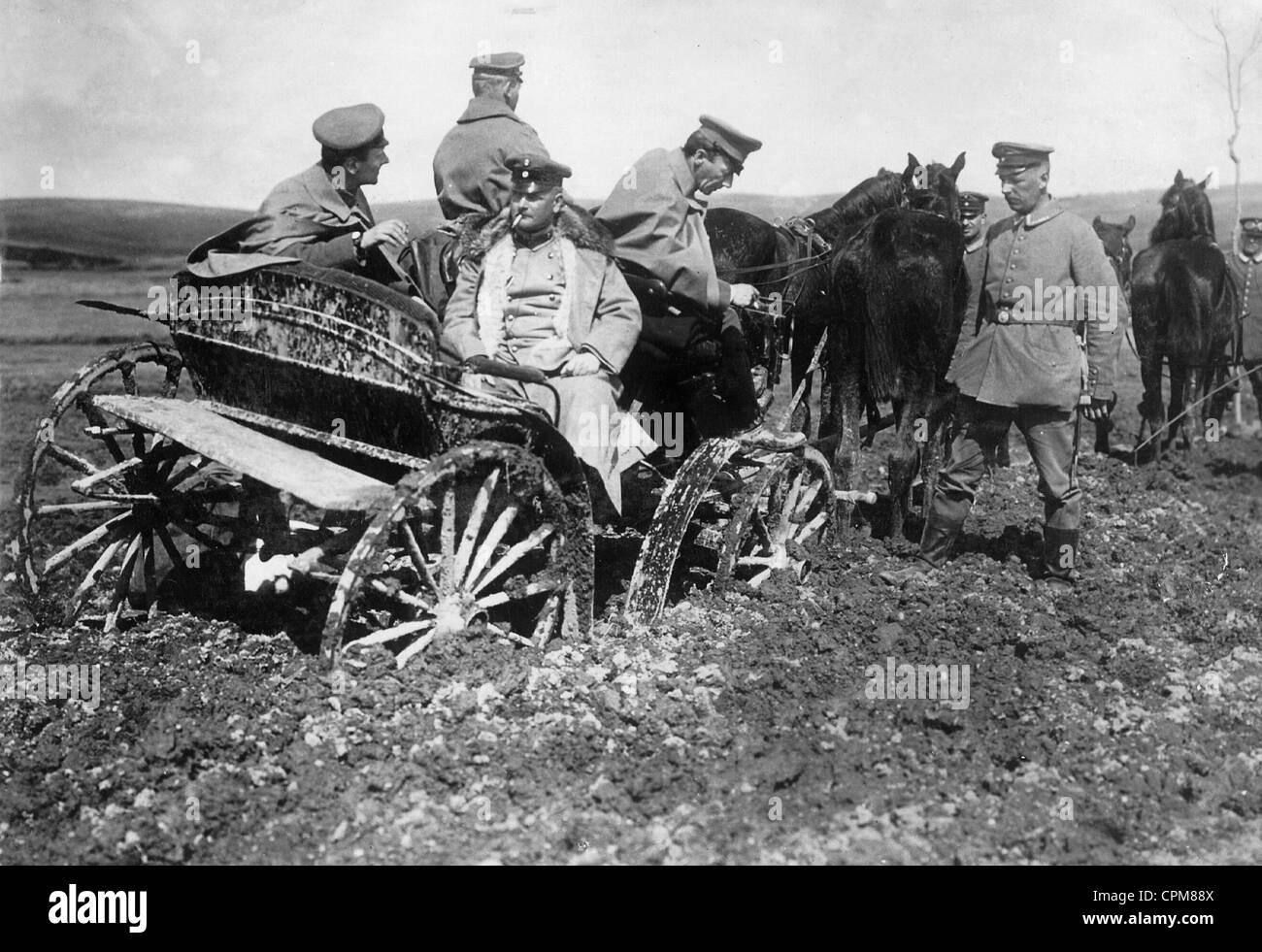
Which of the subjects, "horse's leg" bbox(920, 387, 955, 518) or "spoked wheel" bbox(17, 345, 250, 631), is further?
"horse's leg" bbox(920, 387, 955, 518)

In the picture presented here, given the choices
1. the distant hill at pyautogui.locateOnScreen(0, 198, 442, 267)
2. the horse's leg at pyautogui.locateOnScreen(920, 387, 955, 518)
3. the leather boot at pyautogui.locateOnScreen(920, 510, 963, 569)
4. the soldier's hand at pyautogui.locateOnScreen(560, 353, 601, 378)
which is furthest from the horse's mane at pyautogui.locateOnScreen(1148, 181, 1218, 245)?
the distant hill at pyautogui.locateOnScreen(0, 198, 442, 267)

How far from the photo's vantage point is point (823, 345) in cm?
684

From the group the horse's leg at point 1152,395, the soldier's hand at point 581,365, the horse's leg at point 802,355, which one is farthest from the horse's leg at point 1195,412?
the soldier's hand at point 581,365

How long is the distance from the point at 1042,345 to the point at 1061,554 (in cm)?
113

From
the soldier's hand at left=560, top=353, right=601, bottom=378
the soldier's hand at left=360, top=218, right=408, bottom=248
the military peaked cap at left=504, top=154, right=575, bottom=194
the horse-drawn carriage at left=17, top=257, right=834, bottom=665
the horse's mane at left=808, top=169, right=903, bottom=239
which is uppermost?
the horse's mane at left=808, top=169, right=903, bottom=239

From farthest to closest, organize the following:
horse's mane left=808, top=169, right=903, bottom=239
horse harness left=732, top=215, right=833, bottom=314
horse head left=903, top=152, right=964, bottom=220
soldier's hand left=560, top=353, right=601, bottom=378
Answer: horse's mane left=808, top=169, right=903, bottom=239
horse harness left=732, top=215, right=833, bottom=314
horse head left=903, top=152, right=964, bottom=220
soldier's hand left=560, top=353, right=601, bottom=378

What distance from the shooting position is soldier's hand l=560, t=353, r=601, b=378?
4.52 metres

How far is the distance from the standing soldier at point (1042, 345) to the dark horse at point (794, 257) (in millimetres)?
1406

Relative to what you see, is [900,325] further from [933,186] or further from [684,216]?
[684,216]

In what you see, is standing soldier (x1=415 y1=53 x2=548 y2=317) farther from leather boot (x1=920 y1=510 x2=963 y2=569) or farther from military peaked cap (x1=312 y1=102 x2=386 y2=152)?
leather boot (x1=920 y1=510 x2=963 y2=569)

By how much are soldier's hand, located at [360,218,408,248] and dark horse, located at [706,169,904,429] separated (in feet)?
8.47

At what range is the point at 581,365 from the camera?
14.8 feet

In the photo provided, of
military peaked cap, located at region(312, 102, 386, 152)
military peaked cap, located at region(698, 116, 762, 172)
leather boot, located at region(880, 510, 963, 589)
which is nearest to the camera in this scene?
military peaked cap, located at region(312, 102, 386, 152)

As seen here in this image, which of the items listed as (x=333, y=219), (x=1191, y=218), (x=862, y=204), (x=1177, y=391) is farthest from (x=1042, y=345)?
(x=1191, y=218)
